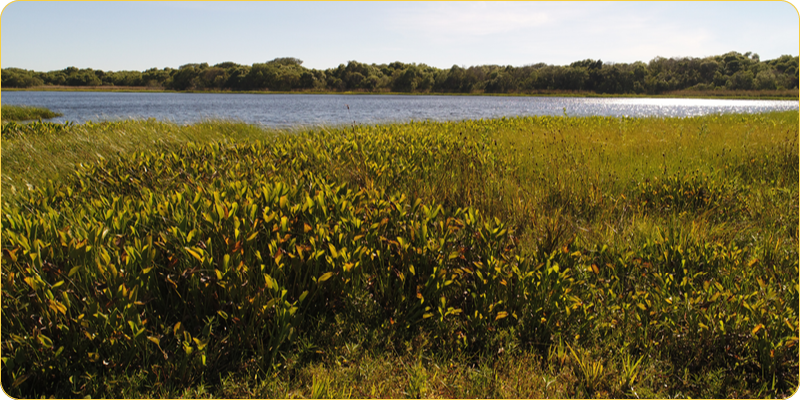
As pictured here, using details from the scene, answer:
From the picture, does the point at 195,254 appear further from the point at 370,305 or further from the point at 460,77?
the point at 460,77

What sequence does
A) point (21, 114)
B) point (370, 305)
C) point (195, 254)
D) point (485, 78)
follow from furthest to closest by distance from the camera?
point (485, 78), point (21, 114), point (370, 305), point (195, 254)

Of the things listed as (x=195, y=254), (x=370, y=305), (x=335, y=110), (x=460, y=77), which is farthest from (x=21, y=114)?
(x=460, y=77)

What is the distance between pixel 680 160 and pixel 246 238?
678 centimetres

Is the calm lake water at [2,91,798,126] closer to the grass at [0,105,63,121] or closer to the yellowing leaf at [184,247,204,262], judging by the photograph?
the grass at [0,105,63,121]

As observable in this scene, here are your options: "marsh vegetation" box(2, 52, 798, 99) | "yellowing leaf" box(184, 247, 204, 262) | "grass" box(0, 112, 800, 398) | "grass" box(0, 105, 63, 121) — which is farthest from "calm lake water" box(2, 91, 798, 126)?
"marsh vegetation" box(2, 52, 798, 99)

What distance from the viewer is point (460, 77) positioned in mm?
110188

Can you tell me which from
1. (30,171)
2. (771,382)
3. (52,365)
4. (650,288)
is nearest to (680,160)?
(650,288)

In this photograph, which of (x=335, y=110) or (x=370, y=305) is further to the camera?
(x=335, y=110)

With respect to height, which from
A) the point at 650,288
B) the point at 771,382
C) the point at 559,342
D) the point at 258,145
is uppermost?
the point at 258,145

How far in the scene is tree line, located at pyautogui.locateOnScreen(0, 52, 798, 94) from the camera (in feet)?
250

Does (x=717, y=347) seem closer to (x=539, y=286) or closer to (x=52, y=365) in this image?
(x=539, y=286)

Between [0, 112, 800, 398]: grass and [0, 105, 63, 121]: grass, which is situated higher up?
[0, 105, 63, 121]: grass

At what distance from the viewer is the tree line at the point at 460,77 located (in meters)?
76.3

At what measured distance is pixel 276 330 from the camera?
2.40m
